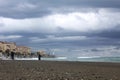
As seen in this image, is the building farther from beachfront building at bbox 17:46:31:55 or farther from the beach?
the beach

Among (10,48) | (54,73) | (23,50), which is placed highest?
(23,50)

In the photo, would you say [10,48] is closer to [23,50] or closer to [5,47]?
[5,47]

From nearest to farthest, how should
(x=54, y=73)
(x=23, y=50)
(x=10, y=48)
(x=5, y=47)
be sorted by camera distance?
1. (x=54, y=73)
2. (x=5, y=47)
3. (x=10, y=48)
4. (x=23, y=50)

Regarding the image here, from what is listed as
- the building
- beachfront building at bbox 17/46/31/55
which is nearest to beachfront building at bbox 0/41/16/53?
the building

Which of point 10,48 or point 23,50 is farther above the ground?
point 23,50

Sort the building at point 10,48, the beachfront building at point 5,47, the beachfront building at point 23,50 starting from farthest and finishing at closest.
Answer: the beachfront building at point 23,50
the building at point 10,48
the beachfront building at point 5,47

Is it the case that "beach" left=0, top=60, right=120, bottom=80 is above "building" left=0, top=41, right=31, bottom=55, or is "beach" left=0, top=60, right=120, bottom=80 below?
below

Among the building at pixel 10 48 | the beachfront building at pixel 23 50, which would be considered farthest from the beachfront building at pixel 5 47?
the beachfront building at pixel 23 50

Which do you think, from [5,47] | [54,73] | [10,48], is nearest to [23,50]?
→ [10,48]

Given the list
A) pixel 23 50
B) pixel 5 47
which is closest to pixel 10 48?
pixel 5 47

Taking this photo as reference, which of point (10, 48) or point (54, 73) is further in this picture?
point (10, 48)

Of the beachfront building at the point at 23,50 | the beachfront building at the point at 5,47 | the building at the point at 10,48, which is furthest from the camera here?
the beachfront building at the point at 23,50

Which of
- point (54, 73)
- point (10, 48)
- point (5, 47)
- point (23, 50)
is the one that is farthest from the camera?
point (23, 50)

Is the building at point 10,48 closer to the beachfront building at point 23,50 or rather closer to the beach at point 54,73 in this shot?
the beachfront building at point 23,50
